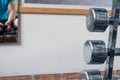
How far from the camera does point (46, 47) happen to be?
1499 mm

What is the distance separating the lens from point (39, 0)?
142 centimetres

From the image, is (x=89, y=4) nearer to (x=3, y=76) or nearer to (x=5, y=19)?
(x=5, y=19)

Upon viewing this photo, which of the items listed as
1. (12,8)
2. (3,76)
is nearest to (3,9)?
(12,8)

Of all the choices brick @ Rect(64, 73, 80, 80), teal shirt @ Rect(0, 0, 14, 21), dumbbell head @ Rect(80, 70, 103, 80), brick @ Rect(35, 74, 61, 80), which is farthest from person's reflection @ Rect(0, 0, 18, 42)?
dumbbell head @ Rect(80, 70, 103, 80)

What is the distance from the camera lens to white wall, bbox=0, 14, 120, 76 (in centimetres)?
145

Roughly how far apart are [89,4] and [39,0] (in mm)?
335

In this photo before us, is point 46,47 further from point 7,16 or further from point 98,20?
point 98,20

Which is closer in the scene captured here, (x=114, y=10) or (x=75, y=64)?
(x=114, y=10)

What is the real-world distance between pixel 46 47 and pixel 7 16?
32cm

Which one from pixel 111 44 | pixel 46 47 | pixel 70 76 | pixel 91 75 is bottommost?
pixel 70 76

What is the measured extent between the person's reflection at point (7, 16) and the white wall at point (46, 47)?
2.9 inches

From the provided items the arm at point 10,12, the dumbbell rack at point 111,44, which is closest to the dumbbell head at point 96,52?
the dumbbell rack at point 111,44

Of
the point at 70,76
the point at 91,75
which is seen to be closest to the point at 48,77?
the point at 70,76

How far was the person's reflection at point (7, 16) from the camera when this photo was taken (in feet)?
4.47
